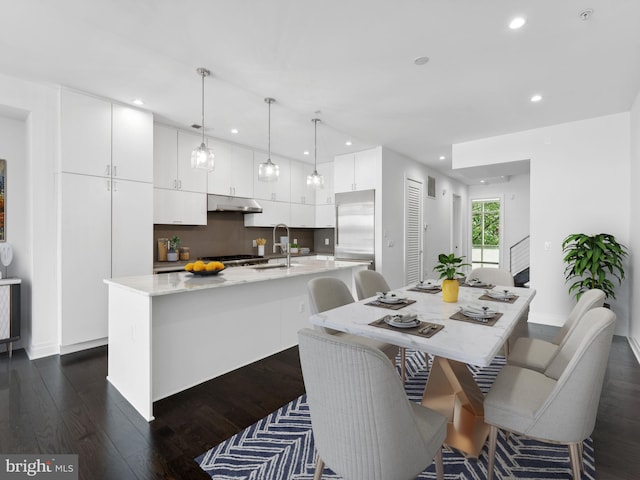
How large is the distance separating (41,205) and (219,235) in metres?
2.41

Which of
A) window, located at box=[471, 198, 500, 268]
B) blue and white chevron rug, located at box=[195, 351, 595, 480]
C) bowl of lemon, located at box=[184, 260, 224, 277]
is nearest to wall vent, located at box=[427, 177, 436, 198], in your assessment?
window, located at box=[471, 198, 500, 268]

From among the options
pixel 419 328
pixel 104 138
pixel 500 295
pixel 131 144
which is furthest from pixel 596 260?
pixel 104 138

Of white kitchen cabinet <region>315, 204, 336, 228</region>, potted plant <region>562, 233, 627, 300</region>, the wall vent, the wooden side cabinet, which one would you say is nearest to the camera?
the wooden side cabinet

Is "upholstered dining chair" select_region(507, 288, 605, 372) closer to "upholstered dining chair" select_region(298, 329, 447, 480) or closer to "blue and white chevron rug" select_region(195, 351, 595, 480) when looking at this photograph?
"blue and white chevron rug" select_region(195, 351, 595, 480)

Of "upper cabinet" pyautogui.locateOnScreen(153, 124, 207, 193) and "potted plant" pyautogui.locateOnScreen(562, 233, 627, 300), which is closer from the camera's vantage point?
Answer: "potted plant" pyautogui.locateOnScreen(562, 233, 627, 300)

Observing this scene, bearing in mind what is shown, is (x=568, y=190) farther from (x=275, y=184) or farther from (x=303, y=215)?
(x=275, y=184)

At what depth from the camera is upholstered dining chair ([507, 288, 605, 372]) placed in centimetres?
189

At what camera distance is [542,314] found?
4.41 metres

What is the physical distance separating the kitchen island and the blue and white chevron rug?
702 millimetres

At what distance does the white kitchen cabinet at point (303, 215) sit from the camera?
19.8ft

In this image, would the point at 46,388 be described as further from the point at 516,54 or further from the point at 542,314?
the point at 542,314

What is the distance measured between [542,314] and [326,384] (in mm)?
4526

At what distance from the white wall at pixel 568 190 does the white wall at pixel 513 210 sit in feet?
12.2

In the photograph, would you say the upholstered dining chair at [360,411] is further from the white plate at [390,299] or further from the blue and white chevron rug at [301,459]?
the white plate at [390,299]
